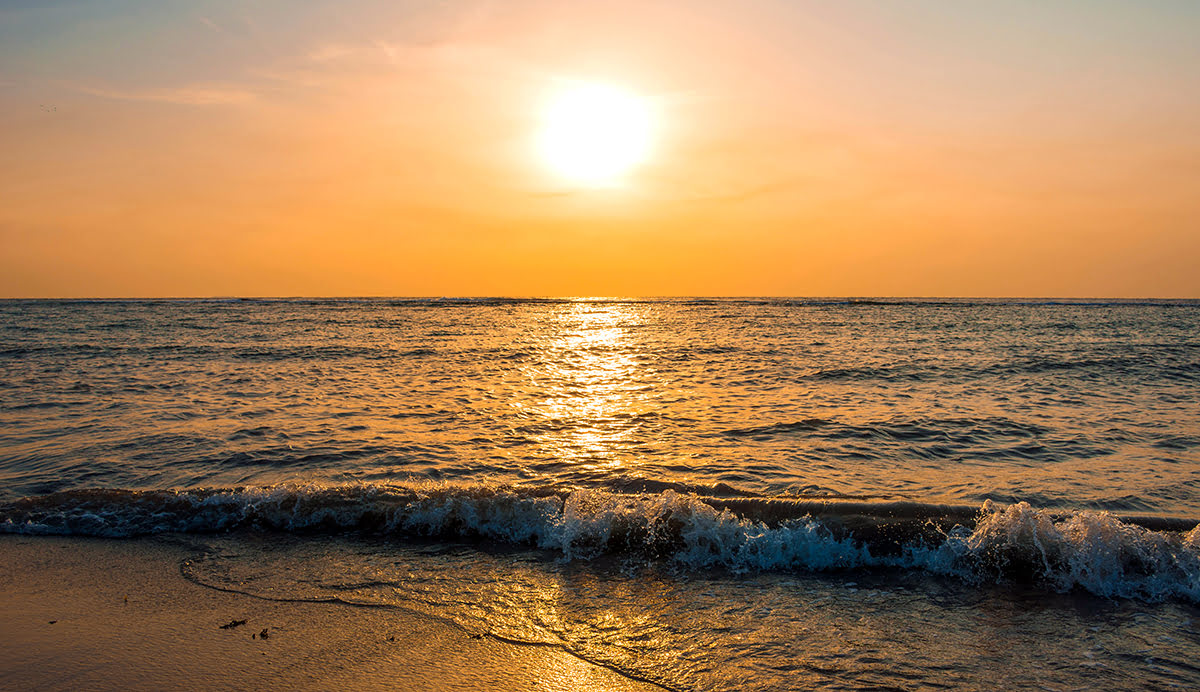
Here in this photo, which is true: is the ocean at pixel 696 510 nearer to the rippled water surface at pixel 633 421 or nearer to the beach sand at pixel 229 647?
the rippled water surface at pixel 633 421

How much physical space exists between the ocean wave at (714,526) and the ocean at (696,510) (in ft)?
0.10

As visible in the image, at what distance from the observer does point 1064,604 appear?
5535 mm

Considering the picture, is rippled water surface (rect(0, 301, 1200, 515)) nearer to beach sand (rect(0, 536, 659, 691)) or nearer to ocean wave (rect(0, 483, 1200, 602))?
ocean wave (rect(0, 483, 1200, 602))

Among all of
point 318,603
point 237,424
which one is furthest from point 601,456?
point 237,424

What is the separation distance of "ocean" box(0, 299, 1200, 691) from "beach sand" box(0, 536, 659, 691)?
0.87 feet

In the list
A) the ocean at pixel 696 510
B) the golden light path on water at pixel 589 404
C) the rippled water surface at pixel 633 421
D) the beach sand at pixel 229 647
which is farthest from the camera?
the golden light path on water at pixel 589 404

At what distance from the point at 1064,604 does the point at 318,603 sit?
623 centimetres

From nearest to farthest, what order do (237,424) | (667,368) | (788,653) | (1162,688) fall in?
(1162,688) → (788,653) → (237,424) → (667,368)

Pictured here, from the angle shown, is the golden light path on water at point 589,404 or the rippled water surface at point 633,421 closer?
the rippled water surface at point 633,421

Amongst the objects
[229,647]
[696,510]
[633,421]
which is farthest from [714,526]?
[633,421]

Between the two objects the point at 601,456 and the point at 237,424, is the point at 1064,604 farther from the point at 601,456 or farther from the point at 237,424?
the point at 237,424

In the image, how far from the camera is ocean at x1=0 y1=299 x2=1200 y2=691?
4879 mm

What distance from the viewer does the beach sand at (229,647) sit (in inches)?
166

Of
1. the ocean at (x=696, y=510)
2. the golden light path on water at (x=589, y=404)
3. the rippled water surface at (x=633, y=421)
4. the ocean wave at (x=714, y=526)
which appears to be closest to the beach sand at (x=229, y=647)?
the ocean at (x=696, y=510)
